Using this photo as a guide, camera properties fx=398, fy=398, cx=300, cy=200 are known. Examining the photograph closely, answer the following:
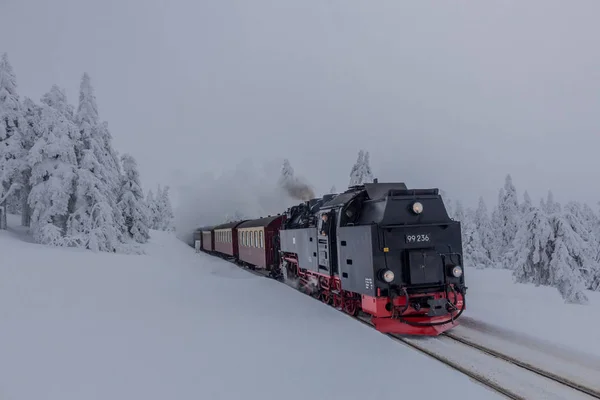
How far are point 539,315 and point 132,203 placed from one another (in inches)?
1311

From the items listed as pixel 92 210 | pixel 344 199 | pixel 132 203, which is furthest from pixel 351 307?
pixel 132 203

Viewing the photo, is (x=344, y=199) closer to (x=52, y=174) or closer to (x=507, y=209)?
(x=52, y=174)

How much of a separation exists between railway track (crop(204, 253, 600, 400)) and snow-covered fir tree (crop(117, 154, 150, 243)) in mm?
31787

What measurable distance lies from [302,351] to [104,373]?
3.52 meters

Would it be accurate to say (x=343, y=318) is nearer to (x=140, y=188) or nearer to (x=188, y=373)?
(x=188, y=373)

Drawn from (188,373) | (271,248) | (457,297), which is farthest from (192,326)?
(271,248)

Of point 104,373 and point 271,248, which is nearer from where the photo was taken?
point 104,373

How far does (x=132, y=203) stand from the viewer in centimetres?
3628

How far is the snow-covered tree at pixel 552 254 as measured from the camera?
1519cm

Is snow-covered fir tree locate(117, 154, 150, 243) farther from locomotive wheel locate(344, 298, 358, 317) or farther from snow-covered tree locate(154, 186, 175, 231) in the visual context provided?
snow-covered tree locate(154, 186, 175, 231)

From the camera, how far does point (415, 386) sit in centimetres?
641

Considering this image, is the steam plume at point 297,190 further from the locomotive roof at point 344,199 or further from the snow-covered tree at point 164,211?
the snow-covered tree at point 164,211

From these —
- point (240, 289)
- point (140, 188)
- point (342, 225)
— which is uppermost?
point (140, 188)

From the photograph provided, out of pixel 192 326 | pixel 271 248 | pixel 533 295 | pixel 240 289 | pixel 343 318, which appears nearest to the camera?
pixel 192 326
